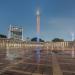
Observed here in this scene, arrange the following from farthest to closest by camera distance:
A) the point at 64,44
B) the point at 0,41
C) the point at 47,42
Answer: the point at 47,42 < the point at 64,44 < the point at 0,41

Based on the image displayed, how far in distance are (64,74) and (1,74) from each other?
73.9 inches

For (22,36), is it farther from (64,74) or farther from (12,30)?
(64,74)

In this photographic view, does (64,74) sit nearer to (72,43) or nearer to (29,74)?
(29,74)

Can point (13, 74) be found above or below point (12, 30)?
below

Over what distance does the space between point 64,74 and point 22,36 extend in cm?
12936

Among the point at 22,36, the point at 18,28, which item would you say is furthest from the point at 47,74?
the point at 18,28

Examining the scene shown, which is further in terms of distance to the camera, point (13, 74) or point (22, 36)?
point (22, 36)

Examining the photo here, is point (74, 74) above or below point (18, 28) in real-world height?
below

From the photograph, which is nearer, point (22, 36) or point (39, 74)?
point (39, 74)

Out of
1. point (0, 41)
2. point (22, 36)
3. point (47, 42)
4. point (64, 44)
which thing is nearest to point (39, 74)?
point (0, 41)

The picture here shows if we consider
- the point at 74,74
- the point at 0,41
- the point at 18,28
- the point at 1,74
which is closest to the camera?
the point at 1,74

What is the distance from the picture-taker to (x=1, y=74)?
707cm

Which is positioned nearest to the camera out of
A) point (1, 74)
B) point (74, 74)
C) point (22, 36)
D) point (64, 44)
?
point (1, 74)

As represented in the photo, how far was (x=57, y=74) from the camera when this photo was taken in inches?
289
